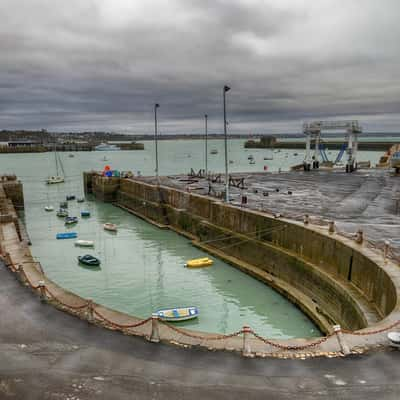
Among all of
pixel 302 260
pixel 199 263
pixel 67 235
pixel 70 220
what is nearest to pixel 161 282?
pixel 199 263

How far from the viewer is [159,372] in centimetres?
893

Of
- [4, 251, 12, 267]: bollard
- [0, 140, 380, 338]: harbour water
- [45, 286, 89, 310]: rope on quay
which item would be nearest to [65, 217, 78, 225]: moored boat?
[0, 140, 380, 338]: harbour water

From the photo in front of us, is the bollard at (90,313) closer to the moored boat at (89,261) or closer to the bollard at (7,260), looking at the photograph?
the bollard at (7,260)

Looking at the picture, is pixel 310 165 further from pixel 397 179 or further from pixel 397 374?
pixel 397 374

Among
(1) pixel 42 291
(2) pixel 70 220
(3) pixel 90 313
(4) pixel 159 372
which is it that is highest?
(1) pixel 42 291

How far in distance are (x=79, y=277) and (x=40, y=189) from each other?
59794 mm

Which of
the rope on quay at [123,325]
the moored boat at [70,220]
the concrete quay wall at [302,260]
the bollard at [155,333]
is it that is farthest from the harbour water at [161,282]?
the bollard at [155,333]

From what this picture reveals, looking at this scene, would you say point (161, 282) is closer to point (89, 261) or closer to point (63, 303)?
point (89, 261)

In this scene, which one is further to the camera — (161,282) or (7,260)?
(161,282)

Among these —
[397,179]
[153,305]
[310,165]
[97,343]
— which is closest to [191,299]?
[153,305]

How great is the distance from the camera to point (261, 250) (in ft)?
82.7

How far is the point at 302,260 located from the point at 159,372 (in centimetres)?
1404

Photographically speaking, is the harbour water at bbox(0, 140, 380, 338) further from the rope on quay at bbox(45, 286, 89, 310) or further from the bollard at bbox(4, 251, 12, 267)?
the rope on quay at bbox(45, 286, 89, 310)

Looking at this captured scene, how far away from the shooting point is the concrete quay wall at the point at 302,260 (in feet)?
48.9
